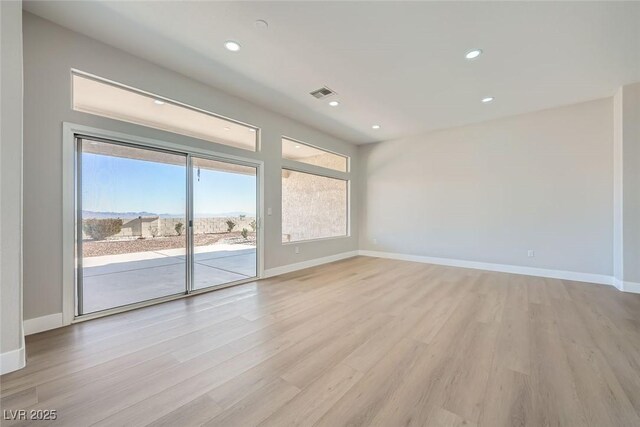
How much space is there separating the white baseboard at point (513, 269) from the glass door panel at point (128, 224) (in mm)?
4883

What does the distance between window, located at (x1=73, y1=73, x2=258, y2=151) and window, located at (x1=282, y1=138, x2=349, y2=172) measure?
102 centimetres

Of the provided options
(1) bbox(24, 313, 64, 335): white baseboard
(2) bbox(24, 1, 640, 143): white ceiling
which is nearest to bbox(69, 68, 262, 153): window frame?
(2) bbox(24, 1, 640, 143): white ceiling

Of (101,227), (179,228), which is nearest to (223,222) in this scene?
(179,228)

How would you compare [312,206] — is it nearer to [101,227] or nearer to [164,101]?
[164,101]

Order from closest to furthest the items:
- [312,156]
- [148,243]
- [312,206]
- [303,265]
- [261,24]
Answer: [261,24] → [148,243] → [303,265] → [312,156] → [312,206]

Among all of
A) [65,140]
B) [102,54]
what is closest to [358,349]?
[65,140]

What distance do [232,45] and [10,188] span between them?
7.65 feet

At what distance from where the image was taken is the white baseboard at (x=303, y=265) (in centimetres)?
470

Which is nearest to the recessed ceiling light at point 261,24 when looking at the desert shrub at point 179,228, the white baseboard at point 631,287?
the desert shrub at point 179,228

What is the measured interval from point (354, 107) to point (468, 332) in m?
3.75

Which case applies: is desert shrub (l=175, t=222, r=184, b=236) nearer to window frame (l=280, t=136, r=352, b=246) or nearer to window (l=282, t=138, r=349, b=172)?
window frame (l=280, t=136, r=352, b=246)

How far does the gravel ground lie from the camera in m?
2.92

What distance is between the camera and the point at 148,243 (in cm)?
340

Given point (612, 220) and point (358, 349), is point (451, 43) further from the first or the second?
point (612, 220)
